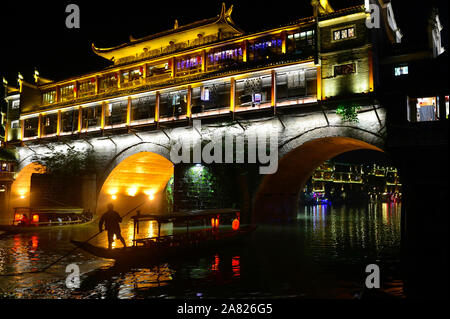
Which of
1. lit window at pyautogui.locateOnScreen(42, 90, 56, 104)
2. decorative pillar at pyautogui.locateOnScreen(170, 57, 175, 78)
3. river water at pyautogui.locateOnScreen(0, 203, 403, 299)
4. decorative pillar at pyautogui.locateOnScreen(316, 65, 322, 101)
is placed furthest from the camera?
lit window at pyautogui.locateOnScreen(42, 90, 56, 104)

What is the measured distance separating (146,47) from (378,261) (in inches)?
1064

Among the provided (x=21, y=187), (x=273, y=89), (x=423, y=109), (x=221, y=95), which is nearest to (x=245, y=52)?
(x=221, y=95)

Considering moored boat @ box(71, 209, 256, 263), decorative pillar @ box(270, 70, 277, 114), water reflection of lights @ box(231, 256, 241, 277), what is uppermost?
decorative pillar @ box(270, 70, 277, 114)

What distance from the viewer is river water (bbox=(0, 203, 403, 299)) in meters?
9.39

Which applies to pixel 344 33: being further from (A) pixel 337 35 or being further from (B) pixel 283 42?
(B) pixel 283 42

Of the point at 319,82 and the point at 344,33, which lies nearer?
the point at 344,33

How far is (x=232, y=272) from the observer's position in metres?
11.5

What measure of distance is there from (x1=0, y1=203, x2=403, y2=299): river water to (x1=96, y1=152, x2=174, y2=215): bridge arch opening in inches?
530

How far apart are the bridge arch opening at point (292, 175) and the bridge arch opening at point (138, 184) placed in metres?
10.1

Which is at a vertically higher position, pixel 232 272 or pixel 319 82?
pixel 319 82

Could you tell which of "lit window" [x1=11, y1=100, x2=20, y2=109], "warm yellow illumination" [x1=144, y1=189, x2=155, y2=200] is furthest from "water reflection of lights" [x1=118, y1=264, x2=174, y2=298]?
"lit window" [x1=11, y1=100, x2=20, y2=109]

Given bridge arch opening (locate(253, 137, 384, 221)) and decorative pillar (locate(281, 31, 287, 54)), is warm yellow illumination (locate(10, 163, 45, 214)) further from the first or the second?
decorative pillar (locate(281, 31, 287, 54))

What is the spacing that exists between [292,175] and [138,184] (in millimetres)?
15331

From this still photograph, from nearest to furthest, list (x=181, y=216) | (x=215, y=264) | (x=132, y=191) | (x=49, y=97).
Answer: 1. (x=215, y=264)
2. (x=181, y=216)
3. (x=132, y=191)
4. (x=49, y=97)
